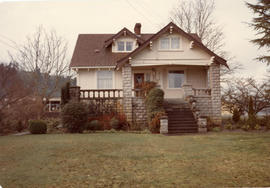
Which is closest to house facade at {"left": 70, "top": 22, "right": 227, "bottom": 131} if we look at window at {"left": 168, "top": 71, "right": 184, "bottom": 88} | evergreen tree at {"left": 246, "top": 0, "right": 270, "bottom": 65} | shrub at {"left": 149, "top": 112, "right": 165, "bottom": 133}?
window at {"left": 168, "top": 71, "right": 184, "bottom": 88}

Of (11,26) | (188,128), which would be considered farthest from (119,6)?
(188,128)

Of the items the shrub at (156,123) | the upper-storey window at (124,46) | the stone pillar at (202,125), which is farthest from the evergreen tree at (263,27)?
the upper-storey window at (124,46)

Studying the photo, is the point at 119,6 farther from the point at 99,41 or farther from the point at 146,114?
the point at 99,41

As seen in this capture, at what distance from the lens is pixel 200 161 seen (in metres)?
6.55

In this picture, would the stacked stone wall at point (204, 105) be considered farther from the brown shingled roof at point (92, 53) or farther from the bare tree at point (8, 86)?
the bare tree at point (8, 86)

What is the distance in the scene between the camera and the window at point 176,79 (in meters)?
20.0

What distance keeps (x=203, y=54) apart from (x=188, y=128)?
20.4 ft

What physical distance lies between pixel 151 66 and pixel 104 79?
3.89 metres

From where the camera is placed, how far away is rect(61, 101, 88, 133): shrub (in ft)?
45.6

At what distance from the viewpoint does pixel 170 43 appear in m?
17.9

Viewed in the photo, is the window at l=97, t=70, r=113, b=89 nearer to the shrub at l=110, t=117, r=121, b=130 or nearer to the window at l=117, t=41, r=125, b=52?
the window at l=117, t=41, r=125, b=52

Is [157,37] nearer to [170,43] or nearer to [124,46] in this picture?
[170,43]

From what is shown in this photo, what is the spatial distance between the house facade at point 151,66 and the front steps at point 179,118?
1.47m

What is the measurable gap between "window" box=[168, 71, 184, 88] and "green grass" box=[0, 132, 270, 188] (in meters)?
11.3
